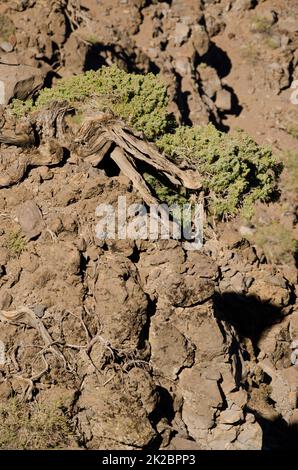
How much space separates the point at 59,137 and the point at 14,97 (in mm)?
3116

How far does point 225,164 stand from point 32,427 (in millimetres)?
9830

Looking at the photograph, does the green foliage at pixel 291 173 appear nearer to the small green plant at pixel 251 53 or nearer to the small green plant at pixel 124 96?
the small green plant at pixel 251 53

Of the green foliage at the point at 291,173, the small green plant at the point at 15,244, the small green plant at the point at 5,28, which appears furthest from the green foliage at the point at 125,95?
the green foliage at the point at 291,173

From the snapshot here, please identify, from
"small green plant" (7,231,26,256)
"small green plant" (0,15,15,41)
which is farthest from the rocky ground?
"small green plant" (0,15,15,41)

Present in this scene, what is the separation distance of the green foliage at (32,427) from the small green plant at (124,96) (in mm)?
9191

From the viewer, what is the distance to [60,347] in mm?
15531

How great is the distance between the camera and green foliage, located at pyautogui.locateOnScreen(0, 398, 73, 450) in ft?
47.0

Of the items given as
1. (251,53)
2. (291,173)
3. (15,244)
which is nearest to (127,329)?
(15,244)

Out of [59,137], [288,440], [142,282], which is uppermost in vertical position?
[59,137]

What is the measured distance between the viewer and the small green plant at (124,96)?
20453 mm

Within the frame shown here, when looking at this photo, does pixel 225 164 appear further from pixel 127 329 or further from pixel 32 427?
pixel 32 427

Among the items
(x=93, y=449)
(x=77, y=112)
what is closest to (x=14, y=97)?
(x=77, y=112)

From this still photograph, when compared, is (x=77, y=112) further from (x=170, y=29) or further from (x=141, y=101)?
(x=170, y=29)
